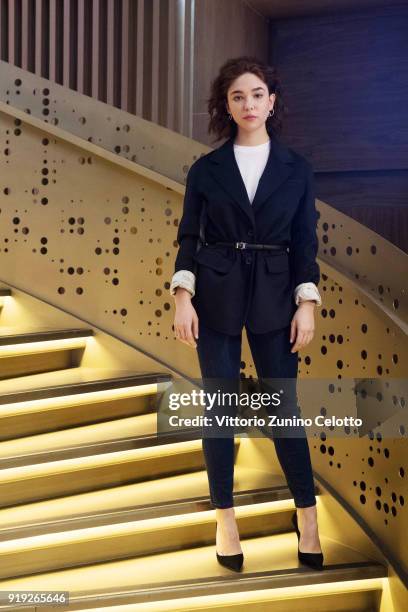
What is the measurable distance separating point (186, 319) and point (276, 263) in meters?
0.29

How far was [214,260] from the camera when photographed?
2148mm

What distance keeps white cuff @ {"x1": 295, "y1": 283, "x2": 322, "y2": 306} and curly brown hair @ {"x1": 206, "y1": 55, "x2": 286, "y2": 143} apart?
1.55 feet

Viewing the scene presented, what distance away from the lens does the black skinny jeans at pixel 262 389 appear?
7.16 feet

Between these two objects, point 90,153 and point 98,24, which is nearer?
point 90,153

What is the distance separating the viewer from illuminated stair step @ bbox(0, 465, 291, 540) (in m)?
2.42

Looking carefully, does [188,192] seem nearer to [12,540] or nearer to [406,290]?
[406,290]

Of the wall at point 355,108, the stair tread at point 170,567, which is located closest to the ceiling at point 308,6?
the wall at point 355,108

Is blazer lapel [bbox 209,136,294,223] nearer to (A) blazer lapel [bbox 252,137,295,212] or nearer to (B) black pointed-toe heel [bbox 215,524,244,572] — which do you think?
(A) blazer lapel [bbox 252,137,295,212]

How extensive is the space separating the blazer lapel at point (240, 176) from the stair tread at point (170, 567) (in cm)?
106

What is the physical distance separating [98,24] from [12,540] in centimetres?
319

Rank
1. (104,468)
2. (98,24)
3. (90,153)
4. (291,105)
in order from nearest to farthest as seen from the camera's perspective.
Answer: (104,468) < (90,153) < (98,24) < (291,105)

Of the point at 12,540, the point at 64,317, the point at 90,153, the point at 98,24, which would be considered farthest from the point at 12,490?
the point at 98,24

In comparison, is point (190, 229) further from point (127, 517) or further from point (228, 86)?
point (127, 517)

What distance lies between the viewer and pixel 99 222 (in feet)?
11.4
